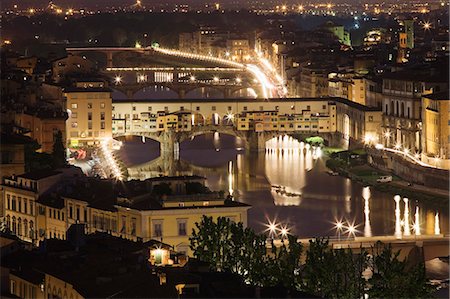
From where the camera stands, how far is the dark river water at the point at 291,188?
1170 cm

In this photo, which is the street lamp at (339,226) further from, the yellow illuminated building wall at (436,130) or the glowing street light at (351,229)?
the yellow illuminated building wall at (436,130)

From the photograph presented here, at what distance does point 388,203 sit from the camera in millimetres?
13266

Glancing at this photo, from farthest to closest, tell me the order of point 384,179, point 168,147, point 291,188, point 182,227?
point 168,147 < point 384,179 < point 291,188 < point 182,227

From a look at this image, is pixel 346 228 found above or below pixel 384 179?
below

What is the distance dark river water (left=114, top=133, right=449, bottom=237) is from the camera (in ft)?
38.4

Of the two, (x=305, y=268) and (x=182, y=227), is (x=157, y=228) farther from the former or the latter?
(x=305, y=268)

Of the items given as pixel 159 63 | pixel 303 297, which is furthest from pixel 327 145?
pixel 159 63

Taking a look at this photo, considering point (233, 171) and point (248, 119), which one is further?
point (248, 119)

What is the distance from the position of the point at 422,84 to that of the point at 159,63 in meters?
16.4

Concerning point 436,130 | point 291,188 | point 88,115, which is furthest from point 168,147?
point 291,188

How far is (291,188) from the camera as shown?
14.2 meters

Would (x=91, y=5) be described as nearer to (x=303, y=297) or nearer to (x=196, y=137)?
(x=196, y=137)

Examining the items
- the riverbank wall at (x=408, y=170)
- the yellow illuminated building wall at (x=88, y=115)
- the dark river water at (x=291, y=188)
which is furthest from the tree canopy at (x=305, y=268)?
the yellow illuminated building wall at (x=88, y=115)

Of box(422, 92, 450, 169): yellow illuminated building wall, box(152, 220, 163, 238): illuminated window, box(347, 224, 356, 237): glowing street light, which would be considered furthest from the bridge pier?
box(152, 220, 163, 238): illuminated window
